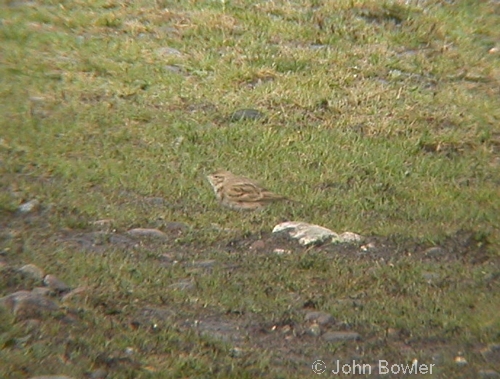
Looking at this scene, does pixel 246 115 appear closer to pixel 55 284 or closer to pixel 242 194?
pixel 242 194

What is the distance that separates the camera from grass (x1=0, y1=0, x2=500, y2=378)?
6301 mm

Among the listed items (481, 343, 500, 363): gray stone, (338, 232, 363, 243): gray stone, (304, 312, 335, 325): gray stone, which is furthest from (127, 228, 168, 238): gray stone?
(481, 343, 500, 363): gray stone

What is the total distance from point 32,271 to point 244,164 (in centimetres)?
310

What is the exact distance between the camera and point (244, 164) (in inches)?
370

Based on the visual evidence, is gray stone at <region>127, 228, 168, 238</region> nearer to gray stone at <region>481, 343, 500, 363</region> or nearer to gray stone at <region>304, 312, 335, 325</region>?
gray stone at <region>304, 312, 335, 325</region>

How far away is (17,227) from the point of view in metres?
7.80

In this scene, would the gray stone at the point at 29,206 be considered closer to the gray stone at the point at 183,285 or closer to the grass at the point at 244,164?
the grass at the point at 244,164

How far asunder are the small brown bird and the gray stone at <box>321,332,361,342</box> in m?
2.21

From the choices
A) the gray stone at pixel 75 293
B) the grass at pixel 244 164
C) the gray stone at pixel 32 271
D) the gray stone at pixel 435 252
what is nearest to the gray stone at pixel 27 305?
the grass at pixel 244 164

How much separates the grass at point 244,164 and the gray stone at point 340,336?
0.09 metres

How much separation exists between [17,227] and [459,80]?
221 inches

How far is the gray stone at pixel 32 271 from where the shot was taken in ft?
21.8

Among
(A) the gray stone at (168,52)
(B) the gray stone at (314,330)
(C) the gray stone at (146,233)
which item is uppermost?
(B) the gray stone at (314,330)

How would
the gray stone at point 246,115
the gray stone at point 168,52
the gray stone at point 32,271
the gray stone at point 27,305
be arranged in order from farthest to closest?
the gray stone at point 168,52 → the gray stone at point 246,115 → the gray stone at point 32,271 → the gray stone at point 27,305
